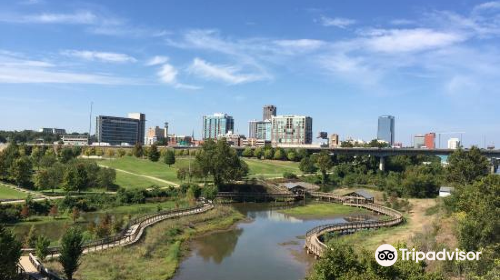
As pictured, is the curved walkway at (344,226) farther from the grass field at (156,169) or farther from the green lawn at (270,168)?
the grass field at (156,169)

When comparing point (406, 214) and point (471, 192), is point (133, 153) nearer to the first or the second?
point (406, 214)

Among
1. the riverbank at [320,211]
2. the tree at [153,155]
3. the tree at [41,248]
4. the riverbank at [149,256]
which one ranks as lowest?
the riverbank at [320,211]

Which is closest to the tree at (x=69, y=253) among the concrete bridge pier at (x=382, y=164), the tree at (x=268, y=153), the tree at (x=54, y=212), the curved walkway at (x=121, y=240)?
the curved walkway at (x=121, y=240)

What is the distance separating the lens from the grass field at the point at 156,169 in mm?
93419

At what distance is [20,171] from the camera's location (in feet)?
244

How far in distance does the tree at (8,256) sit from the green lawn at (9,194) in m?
44.9

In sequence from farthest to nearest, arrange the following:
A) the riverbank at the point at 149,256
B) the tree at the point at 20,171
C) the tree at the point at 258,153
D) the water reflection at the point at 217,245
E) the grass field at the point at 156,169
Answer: the tree at the point at 258,153
the grass field at the point at 156,169
the tree at the point at 20,171
the water reflection at the point at 217,245
the riverbank at the point at 149,256

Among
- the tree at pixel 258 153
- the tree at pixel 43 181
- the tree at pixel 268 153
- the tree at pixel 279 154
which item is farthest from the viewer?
the tree at pixel 258 153

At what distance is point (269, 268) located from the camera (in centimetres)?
4206

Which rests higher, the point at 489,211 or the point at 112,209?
the point at 489,211

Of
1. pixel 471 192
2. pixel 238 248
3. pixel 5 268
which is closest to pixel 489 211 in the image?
pixel 471 192

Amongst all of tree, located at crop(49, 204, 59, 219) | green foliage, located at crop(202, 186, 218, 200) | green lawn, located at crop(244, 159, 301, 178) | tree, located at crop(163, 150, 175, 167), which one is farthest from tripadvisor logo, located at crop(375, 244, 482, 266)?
tree, located at crop(163, 150, 175, 167)

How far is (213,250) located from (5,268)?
2612cm

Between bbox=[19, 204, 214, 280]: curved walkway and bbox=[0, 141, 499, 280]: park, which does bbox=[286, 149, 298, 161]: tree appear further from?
bbox=[19, 204, 214, 280]: curved walkway
